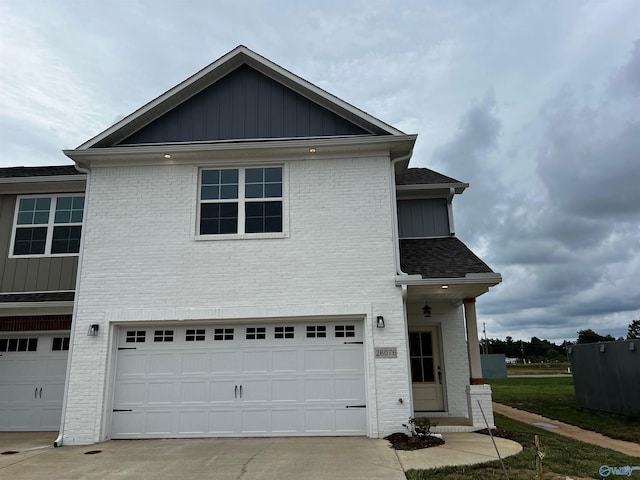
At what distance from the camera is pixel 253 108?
10477mm

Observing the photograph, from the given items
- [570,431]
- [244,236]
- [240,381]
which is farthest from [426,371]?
[244,236]

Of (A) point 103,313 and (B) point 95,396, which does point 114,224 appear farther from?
(B) point 95,396

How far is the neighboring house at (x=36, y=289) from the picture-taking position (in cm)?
1078

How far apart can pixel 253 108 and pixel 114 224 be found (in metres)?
4.15

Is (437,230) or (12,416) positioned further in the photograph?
(437,230)

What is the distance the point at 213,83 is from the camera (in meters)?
10.6

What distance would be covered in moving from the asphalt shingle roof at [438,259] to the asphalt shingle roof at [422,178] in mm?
1652

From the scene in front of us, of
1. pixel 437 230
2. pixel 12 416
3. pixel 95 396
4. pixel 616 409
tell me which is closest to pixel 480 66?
pixel 437 230

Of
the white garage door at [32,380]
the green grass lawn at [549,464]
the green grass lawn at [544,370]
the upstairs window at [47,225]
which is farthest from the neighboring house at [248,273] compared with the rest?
the green grass lawn at [544,370]

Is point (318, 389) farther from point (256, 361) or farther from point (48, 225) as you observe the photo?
point (48, 225)

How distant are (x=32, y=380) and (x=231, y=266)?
239 inches

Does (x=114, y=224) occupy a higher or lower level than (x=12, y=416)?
higher

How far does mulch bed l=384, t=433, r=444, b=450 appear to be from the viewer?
786cm

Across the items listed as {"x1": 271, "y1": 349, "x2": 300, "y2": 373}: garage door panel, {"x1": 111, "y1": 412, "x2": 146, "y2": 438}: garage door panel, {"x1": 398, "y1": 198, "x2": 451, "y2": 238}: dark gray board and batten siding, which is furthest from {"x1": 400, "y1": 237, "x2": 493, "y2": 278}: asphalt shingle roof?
{"x1": 111, "y1": 412, "x2": 146, "y2": 438}: garage door panel
